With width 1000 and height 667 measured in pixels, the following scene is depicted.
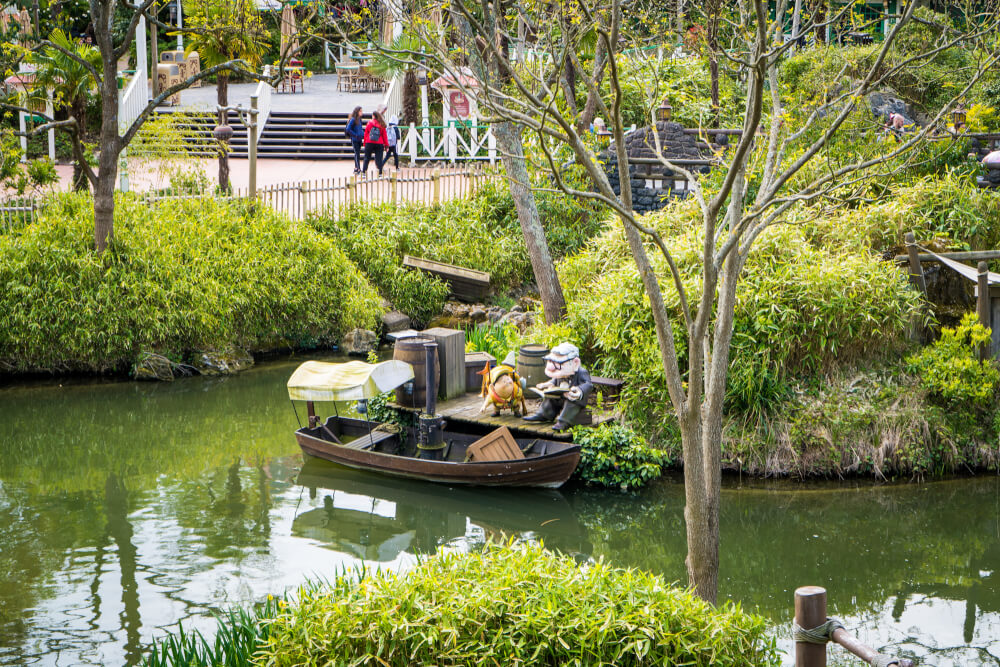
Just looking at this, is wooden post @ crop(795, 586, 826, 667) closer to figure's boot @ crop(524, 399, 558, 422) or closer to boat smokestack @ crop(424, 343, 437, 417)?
figure's boot @ crop(524, 399, 558, 422)

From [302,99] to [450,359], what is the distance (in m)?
19.4

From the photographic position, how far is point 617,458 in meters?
11.0

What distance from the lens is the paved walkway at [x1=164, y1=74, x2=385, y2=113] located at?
2827cm

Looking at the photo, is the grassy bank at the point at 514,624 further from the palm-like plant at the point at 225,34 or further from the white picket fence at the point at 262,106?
the white picket fence at the point at 262,106

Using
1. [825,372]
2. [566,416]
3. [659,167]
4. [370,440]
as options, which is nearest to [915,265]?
[825,372]

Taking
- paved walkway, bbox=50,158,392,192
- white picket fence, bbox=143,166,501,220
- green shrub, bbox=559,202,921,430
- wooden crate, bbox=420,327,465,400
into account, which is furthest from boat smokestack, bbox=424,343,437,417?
paved walkway, bbox=50,158,392,192

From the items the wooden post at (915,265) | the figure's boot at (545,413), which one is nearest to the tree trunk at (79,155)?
the figure's boot at (545,413)

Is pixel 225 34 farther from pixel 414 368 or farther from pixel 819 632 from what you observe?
pixel 819 632

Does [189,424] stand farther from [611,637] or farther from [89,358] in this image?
[611,637]

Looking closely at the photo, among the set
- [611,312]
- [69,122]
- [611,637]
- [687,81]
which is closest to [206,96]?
[687,81]

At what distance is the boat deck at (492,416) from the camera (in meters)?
11.3

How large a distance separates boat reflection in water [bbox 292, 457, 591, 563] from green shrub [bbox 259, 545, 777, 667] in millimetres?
4396

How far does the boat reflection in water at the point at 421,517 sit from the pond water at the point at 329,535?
3 cm

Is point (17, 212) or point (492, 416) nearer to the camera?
point (492, 416)
